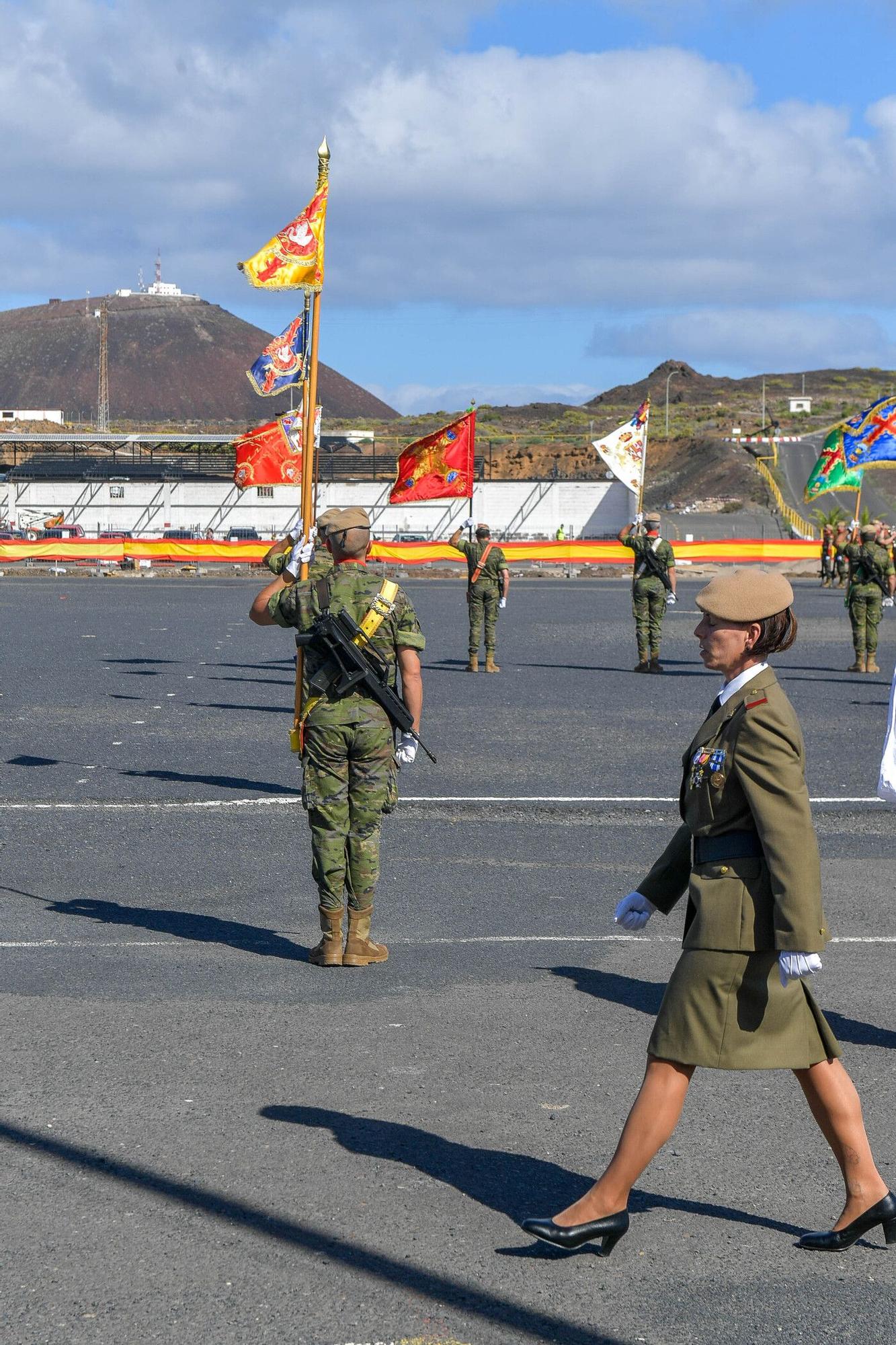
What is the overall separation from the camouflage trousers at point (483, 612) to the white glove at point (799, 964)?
1808cm

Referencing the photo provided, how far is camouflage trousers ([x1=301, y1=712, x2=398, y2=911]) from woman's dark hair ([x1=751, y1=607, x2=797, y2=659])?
336cm

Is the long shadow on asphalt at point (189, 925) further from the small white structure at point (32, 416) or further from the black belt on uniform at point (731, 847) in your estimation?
the small white structure at point (32, 416)

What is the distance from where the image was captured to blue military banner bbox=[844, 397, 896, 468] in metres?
28.9

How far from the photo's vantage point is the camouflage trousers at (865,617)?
2189 centimetres

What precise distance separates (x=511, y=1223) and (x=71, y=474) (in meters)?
91.5

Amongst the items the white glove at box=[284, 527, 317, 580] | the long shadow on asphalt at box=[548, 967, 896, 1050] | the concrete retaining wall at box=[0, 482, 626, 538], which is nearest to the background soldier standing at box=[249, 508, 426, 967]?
the long shadow on asphalt at box=[548, 967, 896, 1050]

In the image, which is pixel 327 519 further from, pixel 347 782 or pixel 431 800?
pixel 431 800

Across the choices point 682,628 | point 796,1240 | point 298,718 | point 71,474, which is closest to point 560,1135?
point 796,1240

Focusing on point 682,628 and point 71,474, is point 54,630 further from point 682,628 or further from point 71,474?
point 71,474

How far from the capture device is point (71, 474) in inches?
3627

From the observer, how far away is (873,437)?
29469mm

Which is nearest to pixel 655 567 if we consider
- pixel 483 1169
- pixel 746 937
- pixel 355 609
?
pixel 355 609

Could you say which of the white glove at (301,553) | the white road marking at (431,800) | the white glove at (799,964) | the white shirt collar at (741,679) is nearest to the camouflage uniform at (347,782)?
the white glove at (301,553)

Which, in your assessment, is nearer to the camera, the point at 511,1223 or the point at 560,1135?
the point at 511,1223
